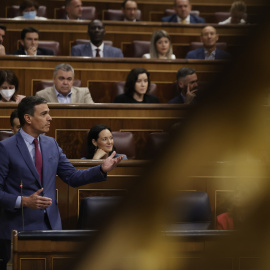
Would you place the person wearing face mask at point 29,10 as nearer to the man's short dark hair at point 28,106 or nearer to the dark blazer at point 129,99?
the dark blazer at point 129,99

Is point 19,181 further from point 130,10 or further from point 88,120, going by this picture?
point 130,10

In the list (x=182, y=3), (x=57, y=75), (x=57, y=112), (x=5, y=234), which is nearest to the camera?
(x=5, y=234)

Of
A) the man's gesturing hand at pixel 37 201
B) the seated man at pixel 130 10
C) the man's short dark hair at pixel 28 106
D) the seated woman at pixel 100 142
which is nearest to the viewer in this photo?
the man's gesturing hand at pixel 37 201

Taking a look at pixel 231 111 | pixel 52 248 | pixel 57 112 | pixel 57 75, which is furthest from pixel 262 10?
pixel 57 75

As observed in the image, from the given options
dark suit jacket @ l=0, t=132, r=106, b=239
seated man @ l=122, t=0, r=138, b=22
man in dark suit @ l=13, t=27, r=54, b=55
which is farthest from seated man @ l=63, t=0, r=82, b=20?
dark suit jacket @ l=0, t=132, r=106, b=239

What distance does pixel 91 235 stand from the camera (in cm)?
23

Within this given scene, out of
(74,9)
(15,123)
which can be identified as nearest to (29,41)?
(74,9)

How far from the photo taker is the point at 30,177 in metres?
1.67

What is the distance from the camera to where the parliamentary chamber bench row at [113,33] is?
3492mm

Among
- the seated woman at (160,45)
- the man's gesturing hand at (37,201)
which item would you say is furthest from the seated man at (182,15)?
the man's gesturing hand at (37,201)

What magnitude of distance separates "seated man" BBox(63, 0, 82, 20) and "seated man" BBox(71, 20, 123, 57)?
54 centimetres

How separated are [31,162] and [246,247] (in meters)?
1.47

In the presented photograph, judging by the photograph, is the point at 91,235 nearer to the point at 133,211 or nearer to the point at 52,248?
the point at 133,211

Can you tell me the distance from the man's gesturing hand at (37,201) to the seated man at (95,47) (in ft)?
5.89
